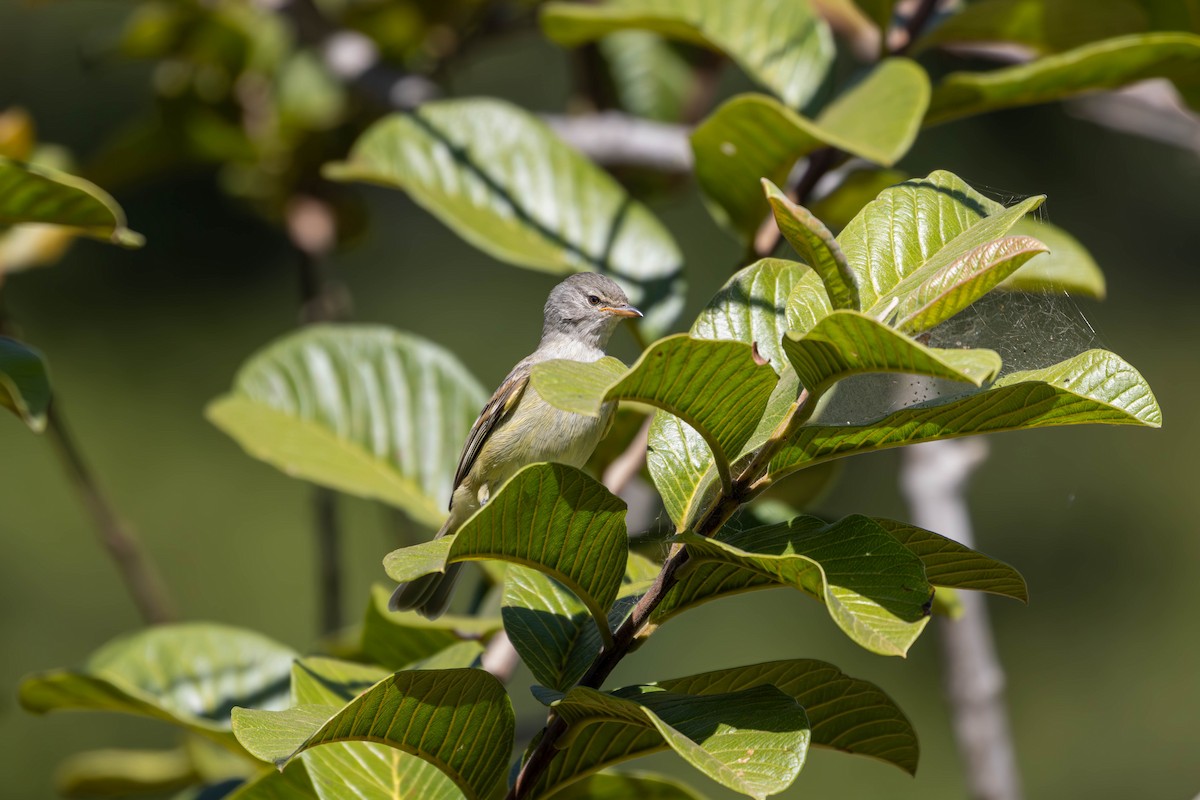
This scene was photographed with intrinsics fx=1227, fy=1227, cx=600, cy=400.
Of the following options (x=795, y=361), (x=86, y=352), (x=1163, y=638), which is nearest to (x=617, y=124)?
(x=795, y=361)

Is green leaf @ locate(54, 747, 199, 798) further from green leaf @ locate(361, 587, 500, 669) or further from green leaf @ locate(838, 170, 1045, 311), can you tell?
green leaf @ locate(838, 170, 1045, 311)

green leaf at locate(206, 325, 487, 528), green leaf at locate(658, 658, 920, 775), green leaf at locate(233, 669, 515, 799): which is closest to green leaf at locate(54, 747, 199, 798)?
green leaf at locate(206, 325, 487, 528)

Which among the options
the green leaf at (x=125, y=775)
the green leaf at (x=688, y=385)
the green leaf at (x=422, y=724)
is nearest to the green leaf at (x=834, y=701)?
the green leaf at (x=422, y=724)

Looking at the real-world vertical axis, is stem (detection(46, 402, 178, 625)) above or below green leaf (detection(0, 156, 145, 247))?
below

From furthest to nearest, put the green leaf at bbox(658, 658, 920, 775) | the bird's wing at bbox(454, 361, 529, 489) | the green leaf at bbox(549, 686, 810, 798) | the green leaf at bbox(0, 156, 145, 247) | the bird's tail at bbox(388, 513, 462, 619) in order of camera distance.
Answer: the bird's tail at bbox(388, 513, 462, 619) → the bird's wing at bbox(454, 361, 529, 489) → the green leaf at bbox(0, 156, 145, 247) → the green leaf at bbox(658, 658, 920, 775) → the green leaf at bbox(549, 686, 810, 798)

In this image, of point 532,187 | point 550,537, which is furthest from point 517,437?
point 550,537

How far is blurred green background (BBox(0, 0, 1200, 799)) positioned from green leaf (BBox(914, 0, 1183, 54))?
4.71m

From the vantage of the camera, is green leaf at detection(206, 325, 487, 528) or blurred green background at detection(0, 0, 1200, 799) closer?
green leaf at detection(206, 325, 487, 528)

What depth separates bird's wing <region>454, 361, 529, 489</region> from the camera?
8.44 feet

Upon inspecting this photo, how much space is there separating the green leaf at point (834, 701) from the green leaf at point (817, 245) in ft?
1.76

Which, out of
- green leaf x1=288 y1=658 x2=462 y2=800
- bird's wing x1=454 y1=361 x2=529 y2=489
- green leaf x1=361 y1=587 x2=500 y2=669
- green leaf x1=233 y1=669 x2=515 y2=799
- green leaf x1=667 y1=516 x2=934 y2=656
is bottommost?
green leaf x1=361 y1=587 x2=500 y2=669

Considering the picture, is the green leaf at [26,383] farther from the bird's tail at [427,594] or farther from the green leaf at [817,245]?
the bird's tail at [427,594]

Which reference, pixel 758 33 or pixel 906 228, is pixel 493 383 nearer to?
pixel 758 33

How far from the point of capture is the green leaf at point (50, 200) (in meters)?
1.75
